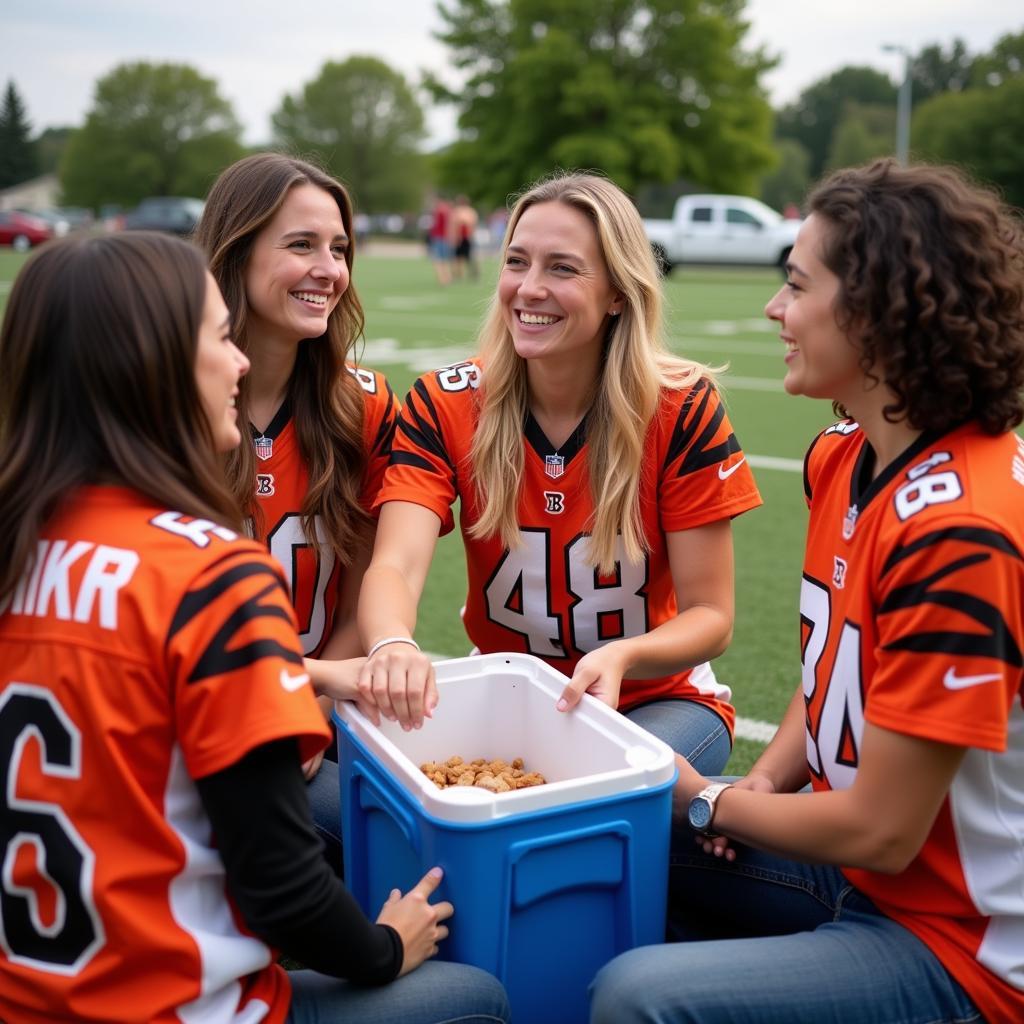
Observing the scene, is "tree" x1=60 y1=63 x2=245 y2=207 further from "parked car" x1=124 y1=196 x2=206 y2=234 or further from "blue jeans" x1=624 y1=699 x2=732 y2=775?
"blue jeans" x1=624 y1=699 x2=732 y2=775

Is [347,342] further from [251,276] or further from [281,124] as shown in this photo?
[281,124]

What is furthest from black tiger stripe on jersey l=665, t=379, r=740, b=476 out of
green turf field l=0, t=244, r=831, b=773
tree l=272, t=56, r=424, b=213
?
tree l=272, t=56, r=424, b=213

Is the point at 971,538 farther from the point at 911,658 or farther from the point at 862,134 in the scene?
the point at 862,134

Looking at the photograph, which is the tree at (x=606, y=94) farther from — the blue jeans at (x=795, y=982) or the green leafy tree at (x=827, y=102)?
the green leafy tree at (x=827, y=102)

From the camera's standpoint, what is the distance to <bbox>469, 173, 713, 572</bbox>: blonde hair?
2766mm

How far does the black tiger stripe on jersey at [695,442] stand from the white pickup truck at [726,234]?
2525 centimetres

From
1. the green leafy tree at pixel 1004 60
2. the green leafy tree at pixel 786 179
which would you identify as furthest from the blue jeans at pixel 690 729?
the green leafy tree at pixel 786 179

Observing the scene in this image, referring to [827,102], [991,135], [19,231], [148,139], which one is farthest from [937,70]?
[19,231]

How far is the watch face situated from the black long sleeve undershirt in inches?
28.4

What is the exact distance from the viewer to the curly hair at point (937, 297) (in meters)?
1.77

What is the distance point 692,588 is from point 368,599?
77 centimetres

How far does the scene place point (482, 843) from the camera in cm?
179

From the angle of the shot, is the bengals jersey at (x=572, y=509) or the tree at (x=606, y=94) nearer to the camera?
the bengals jersey at (x=572, y=509)

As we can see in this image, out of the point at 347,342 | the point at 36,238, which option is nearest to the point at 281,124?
the point at 36,238
